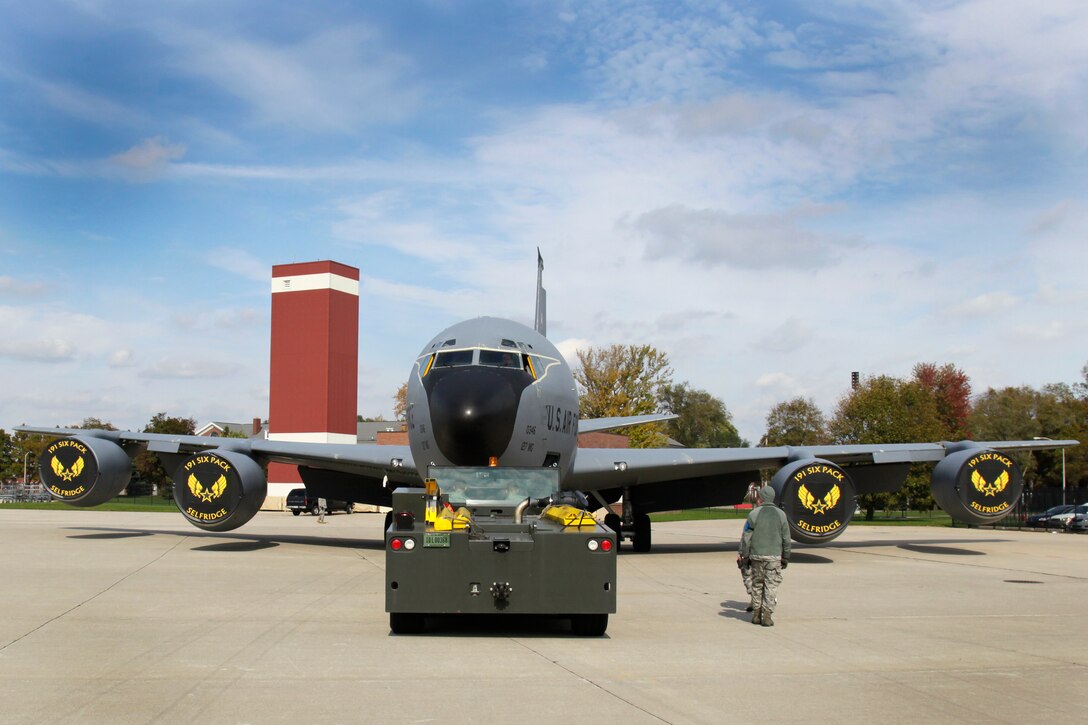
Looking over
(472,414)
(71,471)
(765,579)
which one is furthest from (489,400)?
(71,471)

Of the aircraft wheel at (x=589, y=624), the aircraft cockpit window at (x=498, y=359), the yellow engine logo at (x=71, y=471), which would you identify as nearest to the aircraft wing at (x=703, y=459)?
the aircraft cockpit window at (x=498, y=359)

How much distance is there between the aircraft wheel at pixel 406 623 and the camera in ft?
31.8

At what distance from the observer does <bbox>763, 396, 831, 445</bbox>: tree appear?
336ft

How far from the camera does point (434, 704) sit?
21.7 ft

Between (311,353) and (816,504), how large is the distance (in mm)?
48225

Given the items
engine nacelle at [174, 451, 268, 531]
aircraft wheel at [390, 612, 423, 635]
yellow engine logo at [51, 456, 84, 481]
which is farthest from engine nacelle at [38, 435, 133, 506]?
aircraft wheel at [390, 612, 423, 635]

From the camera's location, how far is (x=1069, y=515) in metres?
36.8

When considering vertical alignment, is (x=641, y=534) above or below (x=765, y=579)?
below

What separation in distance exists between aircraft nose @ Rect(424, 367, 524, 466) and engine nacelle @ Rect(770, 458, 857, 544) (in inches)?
Answer: 268

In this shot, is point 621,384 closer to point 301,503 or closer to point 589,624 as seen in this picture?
point 301,503

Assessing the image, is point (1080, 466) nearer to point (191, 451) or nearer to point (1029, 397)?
point (1029, 397)

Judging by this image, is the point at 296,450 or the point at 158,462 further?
the point at 158,462

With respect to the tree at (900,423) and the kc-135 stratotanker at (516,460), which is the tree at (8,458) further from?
the kc-135 stratotanker at (516,460)

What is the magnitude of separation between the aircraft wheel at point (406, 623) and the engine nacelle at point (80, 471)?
1369 cm
